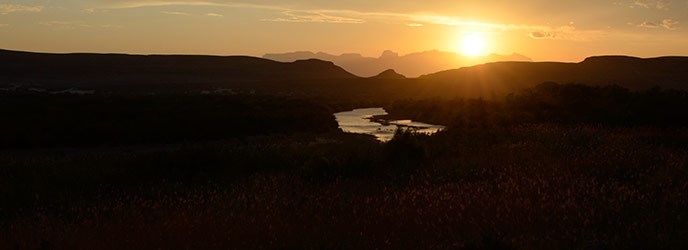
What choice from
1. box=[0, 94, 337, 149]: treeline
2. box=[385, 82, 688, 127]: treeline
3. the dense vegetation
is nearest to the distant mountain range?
box=[385, 82, 688, 127]: treeline

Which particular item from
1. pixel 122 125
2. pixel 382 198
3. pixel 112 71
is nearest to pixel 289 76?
pixel 112 71

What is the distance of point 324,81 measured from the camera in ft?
566

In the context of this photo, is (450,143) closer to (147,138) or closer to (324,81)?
(147,138)

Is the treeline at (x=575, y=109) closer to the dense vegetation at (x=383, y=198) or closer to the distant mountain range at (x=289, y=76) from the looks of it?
the dense vegetation at (x=383, y=198)

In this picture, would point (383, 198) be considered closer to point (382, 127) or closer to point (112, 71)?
point (382, 127)

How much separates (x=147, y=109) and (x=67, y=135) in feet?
48.9

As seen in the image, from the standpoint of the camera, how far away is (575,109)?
40.4 metres

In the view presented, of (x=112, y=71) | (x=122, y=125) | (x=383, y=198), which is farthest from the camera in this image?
(x=112, y=71)

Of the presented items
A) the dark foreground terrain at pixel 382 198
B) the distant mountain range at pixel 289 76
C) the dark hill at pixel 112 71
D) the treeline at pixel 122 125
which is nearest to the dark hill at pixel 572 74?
the distant mountain range at pixel 289 76

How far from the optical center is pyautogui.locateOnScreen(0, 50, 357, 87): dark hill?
154 metres

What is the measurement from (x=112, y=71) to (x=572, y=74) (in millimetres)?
124373

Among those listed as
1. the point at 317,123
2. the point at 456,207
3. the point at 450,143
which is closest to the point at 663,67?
the point at 317,123

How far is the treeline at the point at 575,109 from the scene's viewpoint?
29.8 metres

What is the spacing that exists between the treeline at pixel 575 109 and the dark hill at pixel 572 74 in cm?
7395
